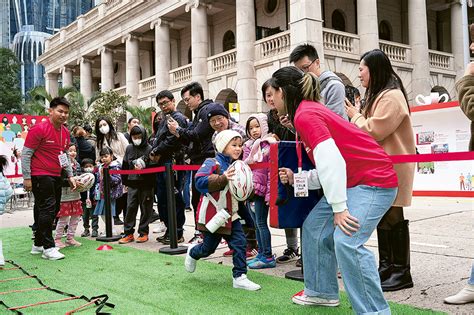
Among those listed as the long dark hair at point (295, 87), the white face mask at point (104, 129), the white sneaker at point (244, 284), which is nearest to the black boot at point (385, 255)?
the white sneaker at point (244, 284)

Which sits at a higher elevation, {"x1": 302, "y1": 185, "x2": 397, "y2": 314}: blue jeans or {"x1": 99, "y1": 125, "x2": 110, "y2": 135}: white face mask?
{"x1": 99, "y1": 125, "x2": 110, "y2": 135}: white face mask

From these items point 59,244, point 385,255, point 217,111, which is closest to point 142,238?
point 59,244

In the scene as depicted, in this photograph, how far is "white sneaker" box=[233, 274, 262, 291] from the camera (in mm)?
4516

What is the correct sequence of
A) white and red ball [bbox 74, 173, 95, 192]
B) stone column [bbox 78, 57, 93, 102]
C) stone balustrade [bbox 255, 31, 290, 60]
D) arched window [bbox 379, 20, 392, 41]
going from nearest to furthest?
white and red ball [bbox 74, 173, 95, 192]
stone balustrade [bbox 255, 31, 290, 60]
arched window [bbox 379, 20, 392, 41]
stone column [bbox 78, 57, 93, 102]

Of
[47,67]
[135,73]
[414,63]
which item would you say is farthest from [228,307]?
[47,67]

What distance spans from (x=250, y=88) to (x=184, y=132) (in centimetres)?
1452

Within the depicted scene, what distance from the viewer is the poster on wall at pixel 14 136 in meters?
16.0

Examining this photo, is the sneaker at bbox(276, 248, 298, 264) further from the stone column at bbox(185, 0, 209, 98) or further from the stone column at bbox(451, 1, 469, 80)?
the stone column at bbox(451, 1, 469, 80)

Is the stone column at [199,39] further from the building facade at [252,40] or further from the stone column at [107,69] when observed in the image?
the stone column at [107,69]

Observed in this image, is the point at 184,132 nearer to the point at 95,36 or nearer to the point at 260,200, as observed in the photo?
the point at 260,200

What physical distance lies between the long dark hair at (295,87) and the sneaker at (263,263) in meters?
2.70

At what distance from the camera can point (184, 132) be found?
6.66 m

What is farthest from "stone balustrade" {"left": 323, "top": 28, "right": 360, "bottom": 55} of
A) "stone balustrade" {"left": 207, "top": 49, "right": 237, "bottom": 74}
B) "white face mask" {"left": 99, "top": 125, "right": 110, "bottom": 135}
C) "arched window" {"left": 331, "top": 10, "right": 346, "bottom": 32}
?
"white face mask" {"left": 99, "top": 125, "right": 110, "bottom": 135}

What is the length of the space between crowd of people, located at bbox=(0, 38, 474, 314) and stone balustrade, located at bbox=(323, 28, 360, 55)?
1314 centimetres
